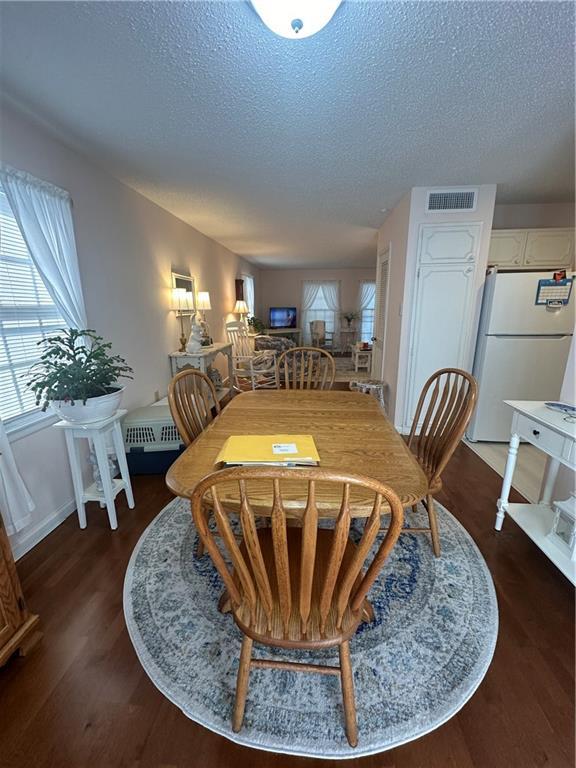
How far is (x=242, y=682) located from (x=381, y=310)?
3.94 m

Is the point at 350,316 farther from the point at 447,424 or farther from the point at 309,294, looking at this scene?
the point at 447,424

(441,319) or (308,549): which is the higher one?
(441,319)

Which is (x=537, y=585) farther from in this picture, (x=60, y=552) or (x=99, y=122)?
(x=99, y=122)

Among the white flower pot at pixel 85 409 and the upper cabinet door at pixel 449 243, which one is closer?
the white flower pot at pixel 85 409

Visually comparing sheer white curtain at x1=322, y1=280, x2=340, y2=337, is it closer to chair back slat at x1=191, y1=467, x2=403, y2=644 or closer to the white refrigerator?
the white refrigerator

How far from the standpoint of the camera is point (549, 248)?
3.15m

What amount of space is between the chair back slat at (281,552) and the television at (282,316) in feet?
27.2

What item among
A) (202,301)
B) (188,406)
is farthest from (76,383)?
(202,301)

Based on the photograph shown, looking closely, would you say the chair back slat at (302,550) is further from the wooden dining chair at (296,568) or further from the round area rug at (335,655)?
the round area rug at (335,655)

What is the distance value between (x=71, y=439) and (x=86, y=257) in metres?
1.26

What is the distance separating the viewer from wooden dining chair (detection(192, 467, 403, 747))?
685 millimetres

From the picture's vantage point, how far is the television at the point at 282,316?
28.8 feet

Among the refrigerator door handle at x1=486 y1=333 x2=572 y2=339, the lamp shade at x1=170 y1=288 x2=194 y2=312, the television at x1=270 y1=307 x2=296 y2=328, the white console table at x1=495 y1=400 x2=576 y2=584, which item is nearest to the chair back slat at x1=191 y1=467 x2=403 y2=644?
the white console table at x1=495 y1=400 x2=576 y2=584

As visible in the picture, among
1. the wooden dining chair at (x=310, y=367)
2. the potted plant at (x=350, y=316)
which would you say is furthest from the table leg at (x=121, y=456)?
the potted plant at (x=350, y=316)
